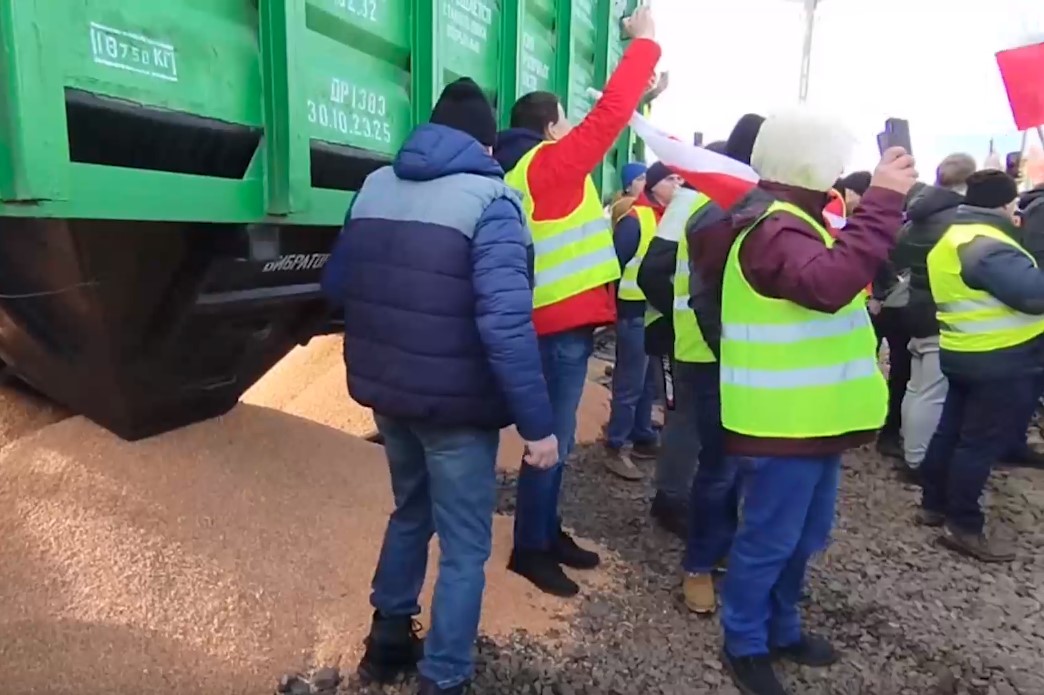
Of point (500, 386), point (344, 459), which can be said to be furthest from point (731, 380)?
point (344, 459)

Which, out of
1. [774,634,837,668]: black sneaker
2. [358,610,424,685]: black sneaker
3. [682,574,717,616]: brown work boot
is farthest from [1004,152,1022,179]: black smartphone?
[358,610,424,685]: black sneaker

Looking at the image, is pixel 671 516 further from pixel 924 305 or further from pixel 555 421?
pixel 924 305

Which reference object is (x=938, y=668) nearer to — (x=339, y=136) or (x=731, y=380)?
(x=731, y=380)

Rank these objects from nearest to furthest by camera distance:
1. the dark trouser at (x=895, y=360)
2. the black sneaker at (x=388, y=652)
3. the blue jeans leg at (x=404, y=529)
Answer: the blue jeans leg at (x=404, y=529)
the black sneaker at (x=388, y=652)
the dark trouser at (x=895, y=360)

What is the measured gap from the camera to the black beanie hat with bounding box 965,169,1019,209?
3.87 m

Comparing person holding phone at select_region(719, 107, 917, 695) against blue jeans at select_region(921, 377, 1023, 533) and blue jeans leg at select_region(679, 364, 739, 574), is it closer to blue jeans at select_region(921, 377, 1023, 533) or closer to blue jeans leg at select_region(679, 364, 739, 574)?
blue jeans leg at select_region(679, 364, 739, 574)

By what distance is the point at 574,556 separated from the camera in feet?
11.3

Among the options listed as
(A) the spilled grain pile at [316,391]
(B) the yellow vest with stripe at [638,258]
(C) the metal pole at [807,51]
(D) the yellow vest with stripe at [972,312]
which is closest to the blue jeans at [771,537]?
(D) the yellow vest with stripe at [972,312]

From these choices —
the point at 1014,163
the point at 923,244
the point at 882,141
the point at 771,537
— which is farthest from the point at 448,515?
the point at 1014,163

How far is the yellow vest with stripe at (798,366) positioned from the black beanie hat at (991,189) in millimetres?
1821

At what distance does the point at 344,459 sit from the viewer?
361 centimetres

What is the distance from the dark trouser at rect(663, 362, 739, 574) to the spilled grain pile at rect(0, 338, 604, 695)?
0.55m

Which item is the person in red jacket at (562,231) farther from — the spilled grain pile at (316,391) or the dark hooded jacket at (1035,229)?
the dark hooded jacket at (1035,229)

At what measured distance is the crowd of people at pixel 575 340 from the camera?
225cm
